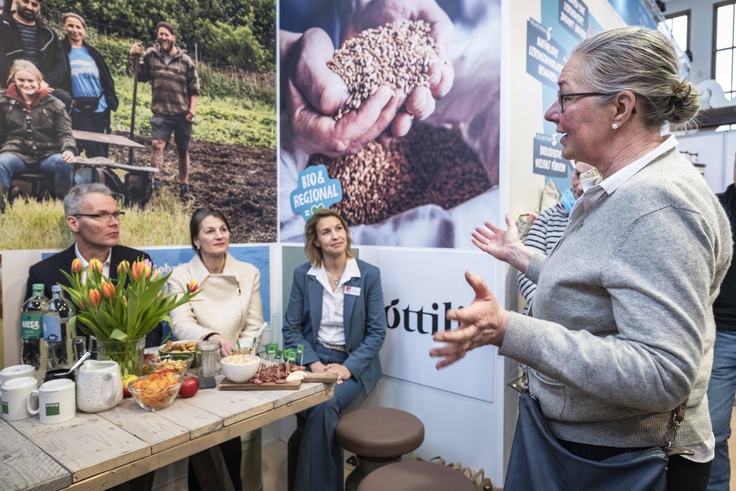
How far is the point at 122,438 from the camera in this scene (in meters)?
1.28

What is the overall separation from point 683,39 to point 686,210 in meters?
10.6

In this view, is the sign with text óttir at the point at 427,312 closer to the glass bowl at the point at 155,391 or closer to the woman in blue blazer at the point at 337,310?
the woman in blue blazer at the point at 337,310

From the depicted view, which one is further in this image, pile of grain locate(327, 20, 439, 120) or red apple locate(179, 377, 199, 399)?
pile of grain locate(327, 20, 439, 120)

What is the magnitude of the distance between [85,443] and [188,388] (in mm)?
Result: 362

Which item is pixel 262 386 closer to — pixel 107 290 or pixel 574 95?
pixel 107 290

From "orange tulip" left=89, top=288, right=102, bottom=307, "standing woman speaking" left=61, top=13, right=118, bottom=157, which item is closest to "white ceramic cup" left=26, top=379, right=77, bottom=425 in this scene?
"orange tulip" left=89, top=288, right=102, bottom=307

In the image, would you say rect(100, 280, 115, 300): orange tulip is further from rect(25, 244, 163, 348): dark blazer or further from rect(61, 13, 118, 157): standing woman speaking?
rect(61, 13, 118, 157): standing woman speaking

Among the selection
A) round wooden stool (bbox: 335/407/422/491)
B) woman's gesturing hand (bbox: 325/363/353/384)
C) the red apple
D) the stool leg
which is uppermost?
the red apple

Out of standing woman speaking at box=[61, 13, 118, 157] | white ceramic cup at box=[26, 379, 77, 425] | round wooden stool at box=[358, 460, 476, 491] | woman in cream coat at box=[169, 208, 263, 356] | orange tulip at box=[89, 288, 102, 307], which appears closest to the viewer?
white ceramic cup at box=[26, 379, 77, 425]

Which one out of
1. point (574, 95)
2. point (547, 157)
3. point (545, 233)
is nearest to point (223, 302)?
point (545, 233)

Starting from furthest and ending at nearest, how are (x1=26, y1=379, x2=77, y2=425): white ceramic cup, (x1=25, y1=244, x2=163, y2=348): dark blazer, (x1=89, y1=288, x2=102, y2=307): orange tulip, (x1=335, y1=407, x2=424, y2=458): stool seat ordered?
(x1=25, y1=244, x2=163, y2=348): dark blazer
(x1=335, y1=407, x2=424, y2=458): stool seat
(x1=89, y1=288, x2=102, y2=307): orange tulip
(x1=26, y1=379, x2=77, y2=425): white ceramic cup

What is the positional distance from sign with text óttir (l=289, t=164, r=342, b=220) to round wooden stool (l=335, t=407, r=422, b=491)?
1430 millimetres

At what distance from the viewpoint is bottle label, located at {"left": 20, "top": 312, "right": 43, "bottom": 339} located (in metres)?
1.74

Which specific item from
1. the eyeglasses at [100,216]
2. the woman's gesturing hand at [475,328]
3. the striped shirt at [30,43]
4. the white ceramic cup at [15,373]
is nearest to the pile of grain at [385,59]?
the eyeglasses at [100,216]
